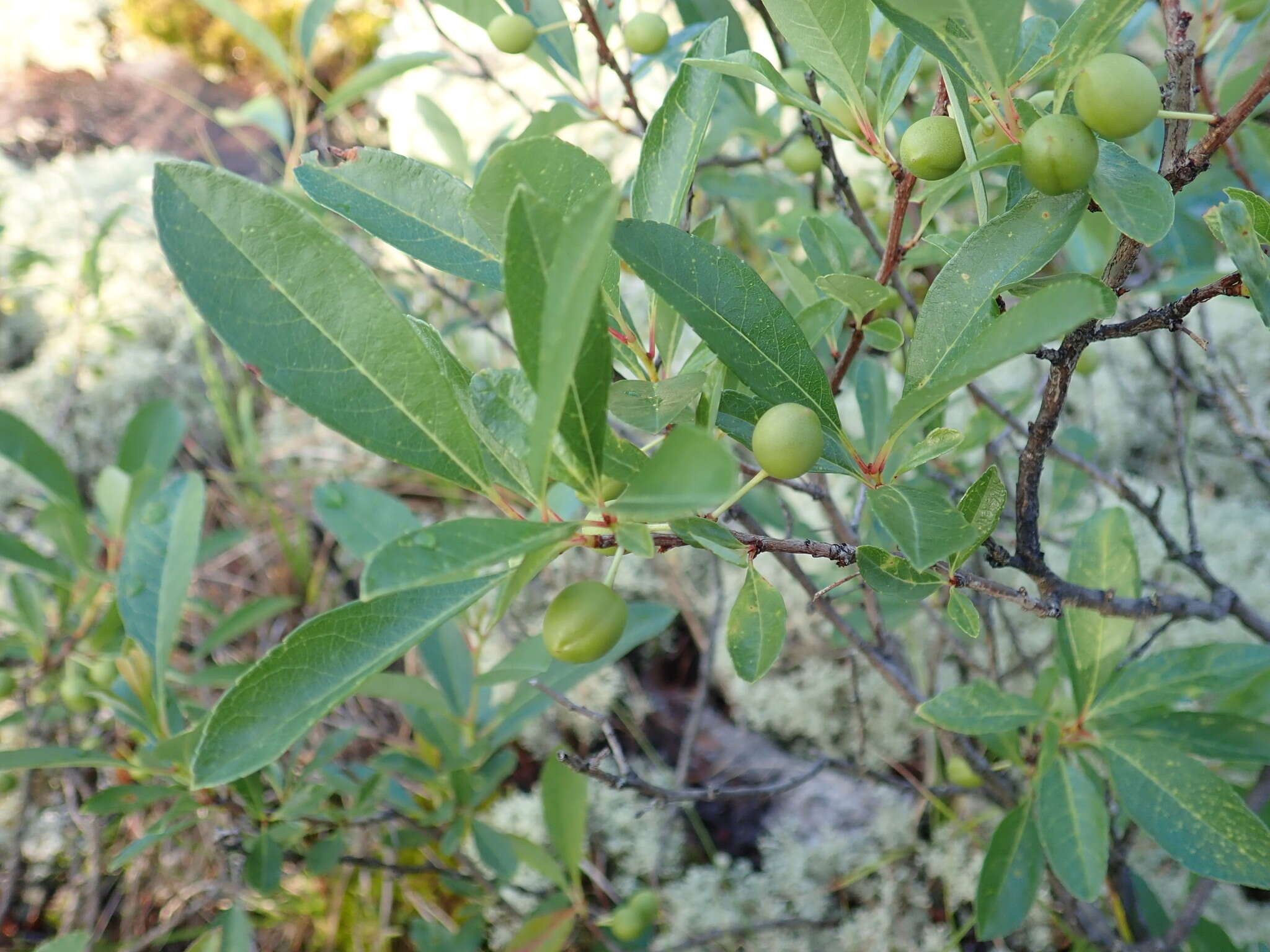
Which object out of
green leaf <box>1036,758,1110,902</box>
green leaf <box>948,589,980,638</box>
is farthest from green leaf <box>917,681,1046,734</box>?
green leaf <box>948,589,980,638</box>

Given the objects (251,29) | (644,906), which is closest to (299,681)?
(644,906)

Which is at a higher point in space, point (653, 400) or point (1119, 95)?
point (1119, 95)

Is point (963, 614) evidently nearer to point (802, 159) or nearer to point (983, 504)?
point (983, 504)

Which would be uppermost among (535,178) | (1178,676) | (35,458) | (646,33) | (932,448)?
(646,33)

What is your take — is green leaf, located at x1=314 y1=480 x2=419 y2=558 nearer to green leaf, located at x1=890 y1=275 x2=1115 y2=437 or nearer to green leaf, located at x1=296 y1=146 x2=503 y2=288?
green leaf, located at x1=296 y1=146 x2=503 y2=288

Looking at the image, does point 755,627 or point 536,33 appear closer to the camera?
point 755,627

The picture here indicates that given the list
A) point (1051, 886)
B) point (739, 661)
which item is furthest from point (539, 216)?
point (1051, 886)
